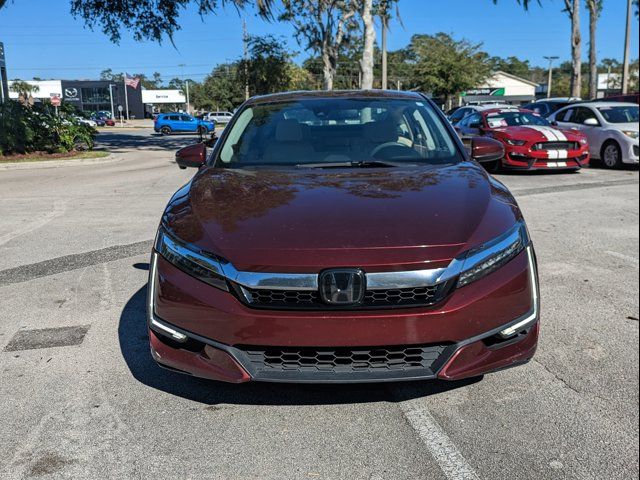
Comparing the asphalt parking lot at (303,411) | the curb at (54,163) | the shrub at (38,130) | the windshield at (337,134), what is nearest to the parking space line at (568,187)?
the asphalt parking lot at (303,411)

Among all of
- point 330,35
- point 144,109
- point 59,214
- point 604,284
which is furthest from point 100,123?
point 604,284

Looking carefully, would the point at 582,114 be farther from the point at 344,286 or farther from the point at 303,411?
the point at 344,286

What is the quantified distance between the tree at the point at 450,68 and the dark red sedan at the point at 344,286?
46.2 meters

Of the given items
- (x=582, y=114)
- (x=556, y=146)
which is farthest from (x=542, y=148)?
(x=582, y=114)

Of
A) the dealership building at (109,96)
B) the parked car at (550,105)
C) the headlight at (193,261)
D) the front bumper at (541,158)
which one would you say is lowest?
the front bumper at (541,158)

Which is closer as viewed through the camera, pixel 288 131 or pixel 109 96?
pixel 288 131

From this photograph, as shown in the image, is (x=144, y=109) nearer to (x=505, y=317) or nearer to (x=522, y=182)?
(x=522, y=182)

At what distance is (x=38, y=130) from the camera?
1756cm

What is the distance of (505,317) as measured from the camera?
2592mm

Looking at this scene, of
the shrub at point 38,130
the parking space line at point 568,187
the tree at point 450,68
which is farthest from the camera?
the tree at point 450,68

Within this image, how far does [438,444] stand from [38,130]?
58.4 feet

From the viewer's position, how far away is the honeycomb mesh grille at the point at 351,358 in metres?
2.51

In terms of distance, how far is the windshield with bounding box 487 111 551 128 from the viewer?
44.2 ft

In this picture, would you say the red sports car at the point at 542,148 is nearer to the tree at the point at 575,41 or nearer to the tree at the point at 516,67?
the tree at the point at 575,41
